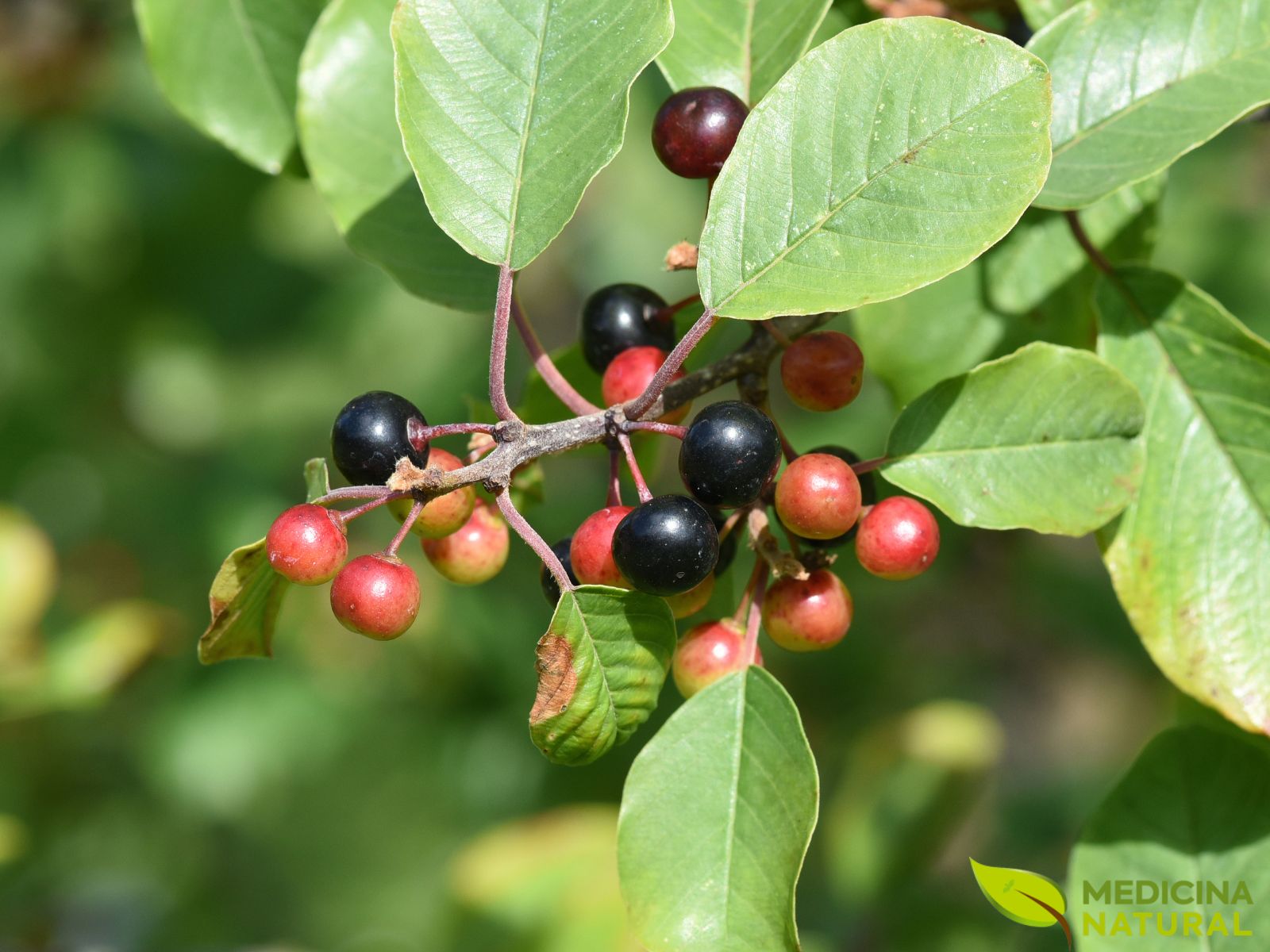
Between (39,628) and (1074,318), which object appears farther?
(39,628)

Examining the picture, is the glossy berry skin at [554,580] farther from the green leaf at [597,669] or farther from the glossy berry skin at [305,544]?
the glossy berry skin at [305,544]

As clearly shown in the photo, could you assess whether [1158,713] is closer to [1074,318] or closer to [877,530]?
[1074,318]

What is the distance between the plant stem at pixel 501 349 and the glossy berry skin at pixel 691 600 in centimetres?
27

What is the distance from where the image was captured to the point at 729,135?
1251 mm

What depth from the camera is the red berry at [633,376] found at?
1.28m

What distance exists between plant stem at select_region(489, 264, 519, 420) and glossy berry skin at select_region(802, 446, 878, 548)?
1.15 feet

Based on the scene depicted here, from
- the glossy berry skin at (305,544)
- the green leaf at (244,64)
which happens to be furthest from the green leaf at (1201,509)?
the green leaf at (244,64)

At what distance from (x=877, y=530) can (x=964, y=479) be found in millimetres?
135

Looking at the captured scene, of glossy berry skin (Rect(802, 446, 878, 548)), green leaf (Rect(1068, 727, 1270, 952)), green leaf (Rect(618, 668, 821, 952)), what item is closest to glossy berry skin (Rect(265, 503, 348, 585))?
green leaf (Rect(618, 668, 821, 952))

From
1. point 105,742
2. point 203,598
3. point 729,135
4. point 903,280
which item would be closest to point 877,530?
point 903,280

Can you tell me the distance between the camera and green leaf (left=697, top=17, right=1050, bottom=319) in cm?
109

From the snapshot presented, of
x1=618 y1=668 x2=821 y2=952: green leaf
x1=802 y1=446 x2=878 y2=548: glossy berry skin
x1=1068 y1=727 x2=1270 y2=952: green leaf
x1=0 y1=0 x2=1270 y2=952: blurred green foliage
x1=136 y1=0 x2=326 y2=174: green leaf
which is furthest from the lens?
x1=0 y1=0 x2=1270 y2=952: blurred green foliage

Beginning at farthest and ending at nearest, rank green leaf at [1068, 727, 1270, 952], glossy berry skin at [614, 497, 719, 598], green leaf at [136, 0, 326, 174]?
1. green leaf at [136, 0, 326, 174]
2. green leaf at [1068, 727, 1270, 952]
3. glossy berry skin at [614, 497, 719, 598]

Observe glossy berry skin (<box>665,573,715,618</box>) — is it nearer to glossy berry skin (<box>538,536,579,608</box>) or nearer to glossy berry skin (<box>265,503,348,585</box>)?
glossy berry skin (<box>538,536,579,608</box>)
